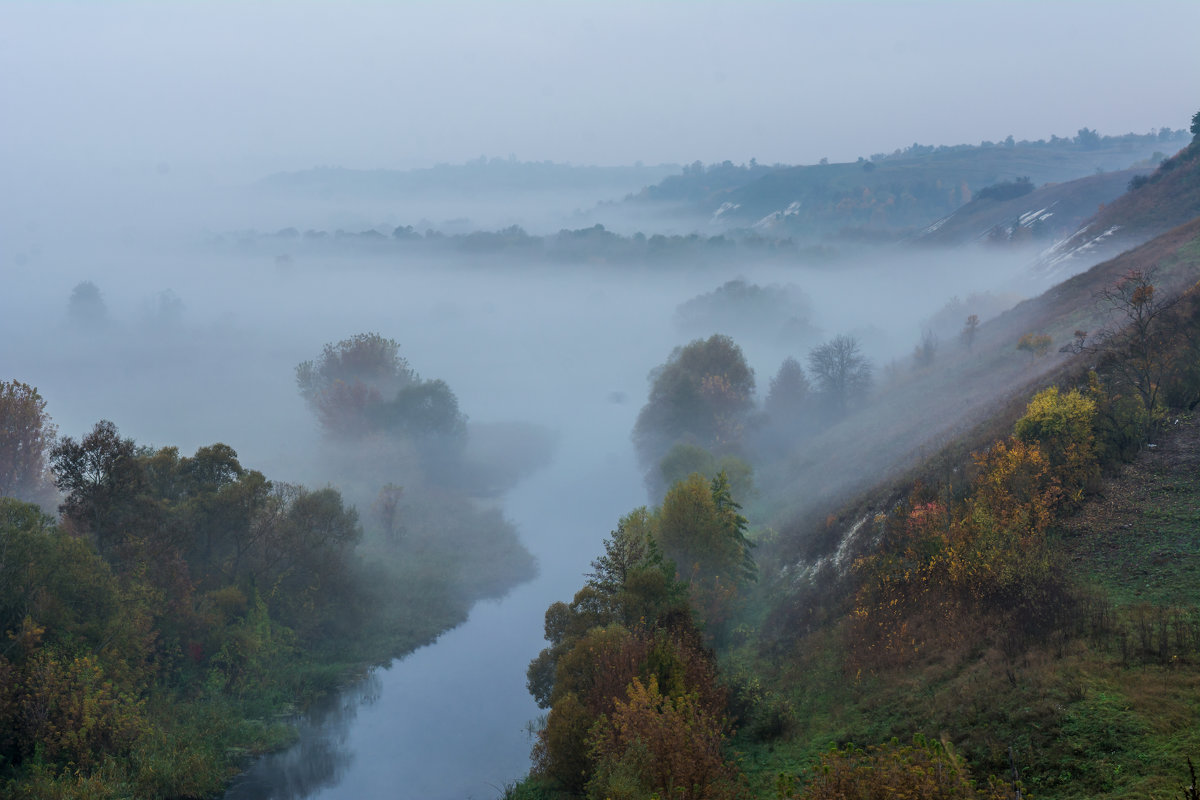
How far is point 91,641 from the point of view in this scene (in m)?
36.4

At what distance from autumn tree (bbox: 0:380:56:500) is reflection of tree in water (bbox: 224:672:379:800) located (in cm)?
3340

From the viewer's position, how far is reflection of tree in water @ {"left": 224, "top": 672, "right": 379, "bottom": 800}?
3703cm

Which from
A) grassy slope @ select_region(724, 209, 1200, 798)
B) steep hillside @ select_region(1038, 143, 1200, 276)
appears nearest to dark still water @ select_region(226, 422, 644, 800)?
grassy slope @ select_region(724, 209, 1200, 798)

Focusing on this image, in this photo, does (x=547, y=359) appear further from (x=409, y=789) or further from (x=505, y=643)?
(x=409, y=789)

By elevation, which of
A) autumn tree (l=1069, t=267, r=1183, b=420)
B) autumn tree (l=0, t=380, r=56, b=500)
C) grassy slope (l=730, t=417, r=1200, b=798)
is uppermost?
autumn tree (l=0, t=380, r=56, b=500)

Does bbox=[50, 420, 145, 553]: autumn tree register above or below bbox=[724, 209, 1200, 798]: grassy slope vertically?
above

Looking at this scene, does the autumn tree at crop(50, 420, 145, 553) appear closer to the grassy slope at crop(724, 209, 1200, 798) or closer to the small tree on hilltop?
the grassy slope at crop(724, 209, 1200, 798)

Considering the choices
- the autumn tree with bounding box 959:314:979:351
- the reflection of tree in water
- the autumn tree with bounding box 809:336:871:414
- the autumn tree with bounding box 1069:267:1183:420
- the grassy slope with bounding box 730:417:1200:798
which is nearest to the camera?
the grassy slope with bounding box 730:417:1200:798

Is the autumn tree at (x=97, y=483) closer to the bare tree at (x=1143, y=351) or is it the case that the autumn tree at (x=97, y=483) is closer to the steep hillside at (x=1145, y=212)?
the bare tree at (x=1143, y=351)

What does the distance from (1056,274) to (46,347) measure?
7287 inches

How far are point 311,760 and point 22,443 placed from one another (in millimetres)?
38899

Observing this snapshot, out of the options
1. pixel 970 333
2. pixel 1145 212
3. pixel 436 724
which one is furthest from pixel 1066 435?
pixel 1145 212

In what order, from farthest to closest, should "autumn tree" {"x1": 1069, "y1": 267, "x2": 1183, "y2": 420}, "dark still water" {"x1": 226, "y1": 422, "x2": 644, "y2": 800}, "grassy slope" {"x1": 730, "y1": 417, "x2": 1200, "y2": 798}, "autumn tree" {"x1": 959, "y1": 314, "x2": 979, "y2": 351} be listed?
"autumn tree" {"x1": 959, "y1": 314, "x2": 979, "y2": 351} < "dark still water" {"x1": 226, "y1": 422, "x2": 644, "y2": 800} < "autumn tree" {"x1": 1069, "y1": 267, "x2": 1183, "y2": 420} < "grassy slope" {"x1": 730, "y1": 417, "x2": 1200, "y2": 798}

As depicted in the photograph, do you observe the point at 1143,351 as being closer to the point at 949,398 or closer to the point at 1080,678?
the point at 1080,678
